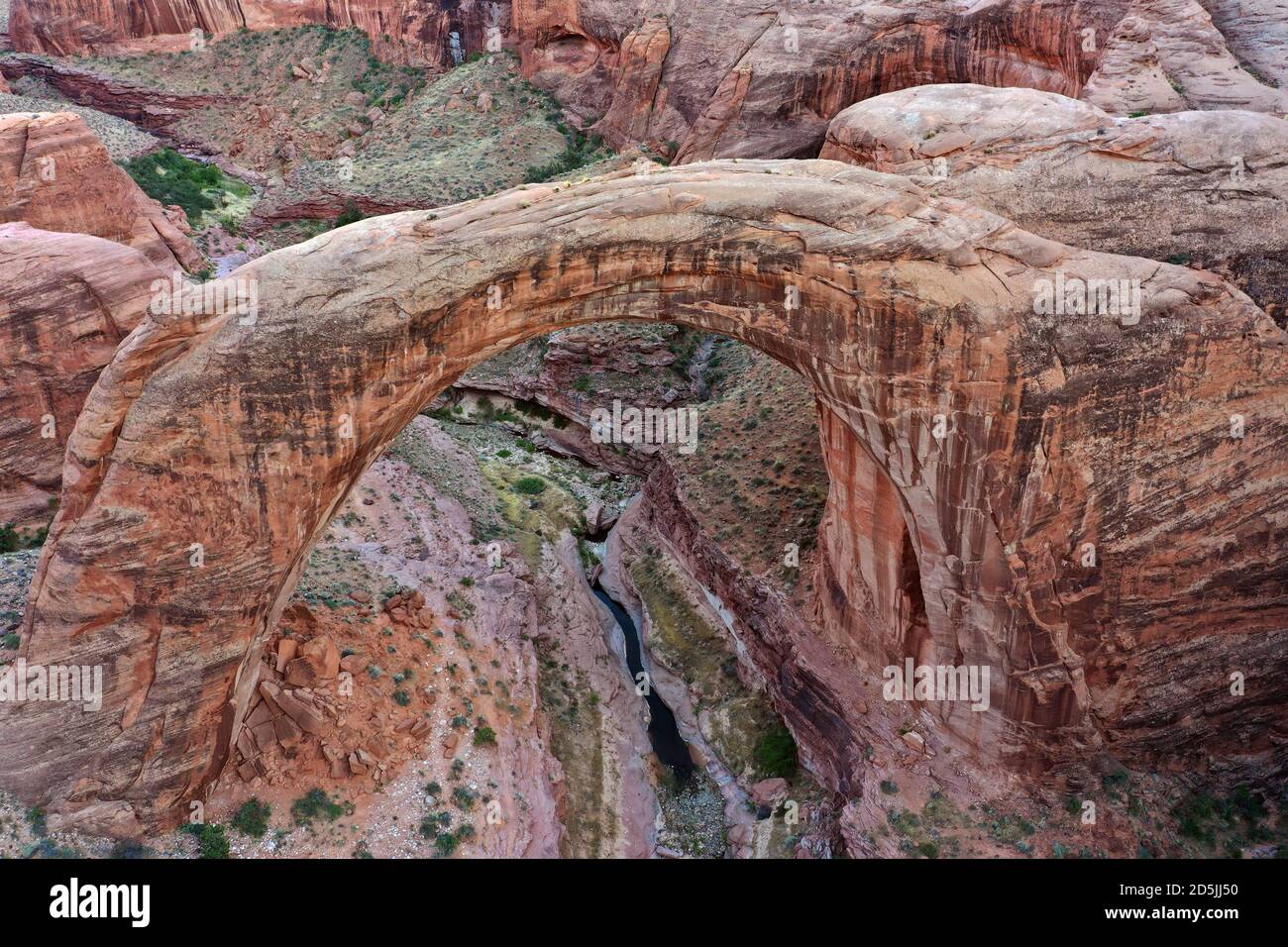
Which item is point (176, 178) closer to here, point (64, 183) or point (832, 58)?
point (64, 183)

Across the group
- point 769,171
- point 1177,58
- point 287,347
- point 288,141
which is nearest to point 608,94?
point 288,141

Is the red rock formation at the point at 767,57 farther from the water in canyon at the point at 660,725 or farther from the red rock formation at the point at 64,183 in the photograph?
the red rock formation at the point at 64,183

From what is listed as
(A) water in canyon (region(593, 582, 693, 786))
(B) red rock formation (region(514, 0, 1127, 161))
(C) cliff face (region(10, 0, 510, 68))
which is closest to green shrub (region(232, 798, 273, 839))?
(A) water in canyon (region(593, 582, 693, 786))

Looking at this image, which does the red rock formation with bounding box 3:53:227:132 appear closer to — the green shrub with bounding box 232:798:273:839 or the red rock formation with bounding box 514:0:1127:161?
the red rock formation with bounding box 514:0:1127:161

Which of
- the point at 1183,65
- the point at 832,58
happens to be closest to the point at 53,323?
the point at 832,58

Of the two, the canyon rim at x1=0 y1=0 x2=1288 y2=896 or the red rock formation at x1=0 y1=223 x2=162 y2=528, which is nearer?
the canyon rim at x1=0 y1=0 x2=1288 y2=896
